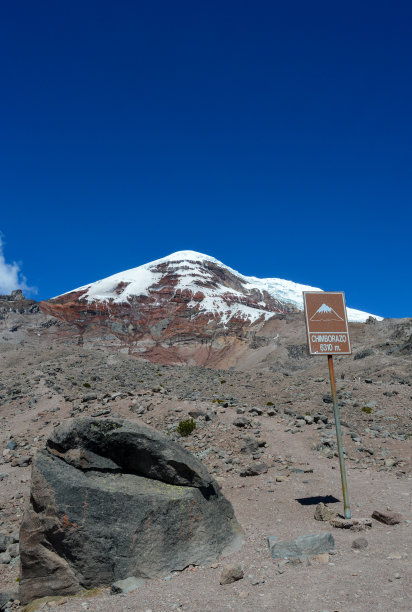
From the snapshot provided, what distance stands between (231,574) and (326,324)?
5.89 m

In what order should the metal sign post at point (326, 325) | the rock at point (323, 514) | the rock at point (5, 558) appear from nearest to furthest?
1. the rock at point (323, 514)
2. the rock at point (5, 558)
3. the metal sign post at point (326, 325)

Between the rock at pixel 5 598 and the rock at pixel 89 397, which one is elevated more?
the rock at pixel 89 397

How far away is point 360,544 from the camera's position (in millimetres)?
7637

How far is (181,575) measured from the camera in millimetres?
7660

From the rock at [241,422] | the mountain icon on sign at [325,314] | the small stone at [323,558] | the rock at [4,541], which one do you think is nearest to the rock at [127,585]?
the small stone at [323,558]

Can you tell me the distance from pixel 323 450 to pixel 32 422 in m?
14.6

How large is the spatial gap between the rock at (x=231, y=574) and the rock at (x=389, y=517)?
12.2 feet

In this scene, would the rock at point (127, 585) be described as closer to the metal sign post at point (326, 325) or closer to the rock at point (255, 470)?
the metal sign post at point (326, 325)

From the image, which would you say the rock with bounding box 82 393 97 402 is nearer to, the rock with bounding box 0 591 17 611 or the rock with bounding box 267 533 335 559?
the rock with bounding box 0 591 17 611

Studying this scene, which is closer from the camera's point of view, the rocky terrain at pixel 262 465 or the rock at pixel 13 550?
the rocky terrain at pixel 262 465

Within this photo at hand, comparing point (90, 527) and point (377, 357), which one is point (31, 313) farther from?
point (90, 527)

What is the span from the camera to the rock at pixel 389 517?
8.91 m

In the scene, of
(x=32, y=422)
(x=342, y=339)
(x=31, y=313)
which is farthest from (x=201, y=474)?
(x=31, y=313)

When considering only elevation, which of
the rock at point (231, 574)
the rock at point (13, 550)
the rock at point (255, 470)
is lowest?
the rock at point (13, 550)
